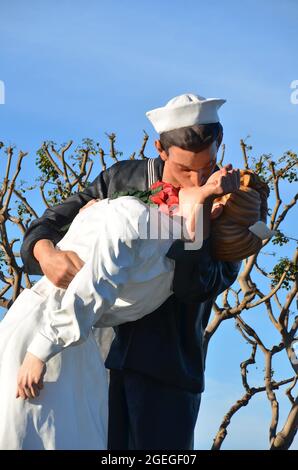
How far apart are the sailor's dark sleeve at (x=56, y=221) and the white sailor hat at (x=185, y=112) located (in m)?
0.48

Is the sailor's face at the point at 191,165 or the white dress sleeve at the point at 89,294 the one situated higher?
the sailor's face at the point at 191,165

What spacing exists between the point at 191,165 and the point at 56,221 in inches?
27.4

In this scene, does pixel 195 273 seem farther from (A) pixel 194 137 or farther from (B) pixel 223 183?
(A) pixel 194 137

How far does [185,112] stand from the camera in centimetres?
418

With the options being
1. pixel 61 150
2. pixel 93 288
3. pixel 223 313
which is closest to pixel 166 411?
pixel 93 288

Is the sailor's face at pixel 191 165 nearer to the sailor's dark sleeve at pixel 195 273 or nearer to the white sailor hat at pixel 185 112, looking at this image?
the white sailor hat at pixel 185 112

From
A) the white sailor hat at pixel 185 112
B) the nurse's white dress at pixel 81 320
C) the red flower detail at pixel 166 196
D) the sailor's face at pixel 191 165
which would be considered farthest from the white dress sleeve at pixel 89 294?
the white sailor hat at pixel 185 112

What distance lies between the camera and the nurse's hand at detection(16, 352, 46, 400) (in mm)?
3771

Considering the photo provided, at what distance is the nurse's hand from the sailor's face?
3.32 feet

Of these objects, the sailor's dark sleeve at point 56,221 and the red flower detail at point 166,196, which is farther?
the sailor's dark sleeve at point 56,221

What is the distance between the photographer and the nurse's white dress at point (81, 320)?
A: 3.76 metres

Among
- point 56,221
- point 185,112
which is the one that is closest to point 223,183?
point 185,112
